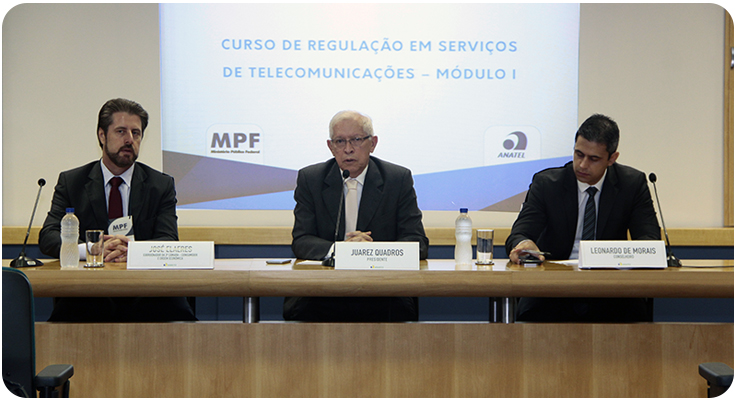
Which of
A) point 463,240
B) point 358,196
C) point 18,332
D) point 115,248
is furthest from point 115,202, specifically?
point 463,240

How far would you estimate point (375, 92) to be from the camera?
11.7 ft

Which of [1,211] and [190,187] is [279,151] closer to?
[190,187]

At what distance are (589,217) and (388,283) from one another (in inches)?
44.7

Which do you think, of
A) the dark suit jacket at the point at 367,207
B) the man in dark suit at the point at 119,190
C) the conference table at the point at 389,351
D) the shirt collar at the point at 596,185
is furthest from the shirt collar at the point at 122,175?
the shirt collar at the point at 596,185

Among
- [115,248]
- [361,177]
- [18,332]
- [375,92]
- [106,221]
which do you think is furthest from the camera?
[375,92]

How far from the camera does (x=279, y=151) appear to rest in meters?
3.59

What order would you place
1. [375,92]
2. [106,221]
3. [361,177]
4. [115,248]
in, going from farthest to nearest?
[375,92]
[361,177]
[106,221]
[115,248]

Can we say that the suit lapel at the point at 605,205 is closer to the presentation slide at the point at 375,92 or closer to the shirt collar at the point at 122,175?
the presentation slide at the point at 375,92

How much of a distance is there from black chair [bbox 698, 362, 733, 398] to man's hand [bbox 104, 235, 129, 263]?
6.42 ft

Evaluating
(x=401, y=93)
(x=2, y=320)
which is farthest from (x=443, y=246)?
(x=2, y=320)

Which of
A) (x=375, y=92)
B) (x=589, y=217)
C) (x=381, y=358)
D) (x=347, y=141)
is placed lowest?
(x=381, y=358)

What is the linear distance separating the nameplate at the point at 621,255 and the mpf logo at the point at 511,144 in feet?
5.40

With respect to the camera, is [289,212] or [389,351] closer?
[389,351]

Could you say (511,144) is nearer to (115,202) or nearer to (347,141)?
(347,141)
